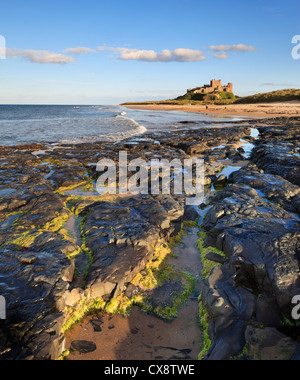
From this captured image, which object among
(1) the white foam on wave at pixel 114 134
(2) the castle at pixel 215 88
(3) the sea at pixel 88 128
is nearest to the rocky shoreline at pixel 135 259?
(1) the white foam on wave at pixel 114 134

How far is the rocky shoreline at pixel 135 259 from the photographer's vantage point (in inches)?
143

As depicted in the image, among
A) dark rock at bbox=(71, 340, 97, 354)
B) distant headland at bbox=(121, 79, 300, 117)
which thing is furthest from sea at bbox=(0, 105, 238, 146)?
dark rock at bbox=(71, 340, 97, 354)

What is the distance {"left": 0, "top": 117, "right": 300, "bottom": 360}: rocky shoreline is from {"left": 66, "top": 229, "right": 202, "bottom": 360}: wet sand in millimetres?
252

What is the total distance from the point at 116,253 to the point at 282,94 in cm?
8494

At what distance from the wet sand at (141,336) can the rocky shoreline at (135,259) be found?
25 cm

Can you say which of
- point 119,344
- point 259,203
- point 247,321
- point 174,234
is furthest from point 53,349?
point 259,203

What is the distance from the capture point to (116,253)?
5664 mm

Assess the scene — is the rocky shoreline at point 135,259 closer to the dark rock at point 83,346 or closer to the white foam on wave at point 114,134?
the dark rock at point 83,346

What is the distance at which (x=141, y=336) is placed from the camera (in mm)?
4090

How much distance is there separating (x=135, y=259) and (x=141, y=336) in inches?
68.2

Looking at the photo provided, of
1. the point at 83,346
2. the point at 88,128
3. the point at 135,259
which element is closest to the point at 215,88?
the point at 88,128

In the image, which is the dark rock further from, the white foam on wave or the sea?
the sea

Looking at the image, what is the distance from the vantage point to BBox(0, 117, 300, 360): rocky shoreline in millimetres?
3629

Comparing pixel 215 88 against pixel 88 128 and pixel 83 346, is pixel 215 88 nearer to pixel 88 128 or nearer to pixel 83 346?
pixel 88 128
